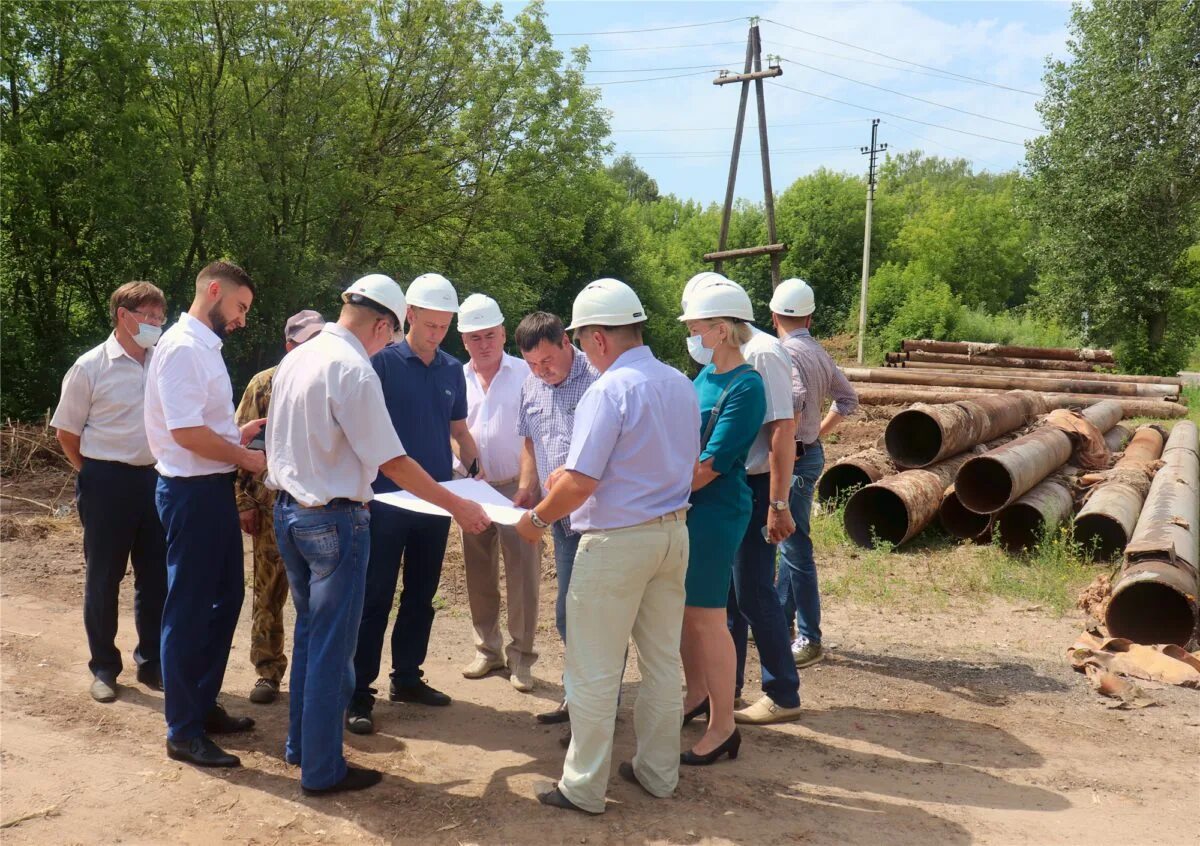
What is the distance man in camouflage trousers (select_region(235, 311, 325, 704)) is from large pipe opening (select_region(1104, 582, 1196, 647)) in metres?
5.35

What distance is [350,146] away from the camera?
2111 centimetres

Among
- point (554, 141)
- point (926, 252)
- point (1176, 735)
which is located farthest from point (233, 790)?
point (926, 252)

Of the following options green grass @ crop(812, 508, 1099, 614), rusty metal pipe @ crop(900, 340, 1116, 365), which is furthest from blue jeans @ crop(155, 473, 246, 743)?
rusty metal pipe @ crop(900, 340, 1116, 365)

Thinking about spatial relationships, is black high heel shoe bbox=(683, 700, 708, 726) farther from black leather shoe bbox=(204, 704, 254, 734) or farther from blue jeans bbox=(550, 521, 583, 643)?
black leather shoe bbox=(204, 704, 254, 734)

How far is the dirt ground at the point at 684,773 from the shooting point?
150 inches

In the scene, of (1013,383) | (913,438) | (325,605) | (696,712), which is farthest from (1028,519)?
(1013,383)

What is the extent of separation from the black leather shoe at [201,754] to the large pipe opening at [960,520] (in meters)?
6.89

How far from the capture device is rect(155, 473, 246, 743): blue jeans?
432 cm

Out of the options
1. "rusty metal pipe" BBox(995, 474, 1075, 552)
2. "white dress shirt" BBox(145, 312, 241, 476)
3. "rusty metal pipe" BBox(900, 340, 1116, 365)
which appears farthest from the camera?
"rusty metal pipe" BBox(900, 340, 1116, 365)

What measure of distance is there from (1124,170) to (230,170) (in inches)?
1060

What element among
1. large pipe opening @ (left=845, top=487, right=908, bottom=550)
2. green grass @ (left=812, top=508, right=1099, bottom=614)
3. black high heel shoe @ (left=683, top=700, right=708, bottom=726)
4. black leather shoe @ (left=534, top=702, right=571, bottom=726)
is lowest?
black leather shoe @ (left=534, top=702, right=571, bottom=726)

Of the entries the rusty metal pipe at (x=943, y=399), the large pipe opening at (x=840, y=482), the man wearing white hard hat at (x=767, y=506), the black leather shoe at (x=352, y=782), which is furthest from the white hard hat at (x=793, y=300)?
the rusty metal pipe at (x=943, y=399)

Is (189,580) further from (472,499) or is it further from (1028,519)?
(1028,519)

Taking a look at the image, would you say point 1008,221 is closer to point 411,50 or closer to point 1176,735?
point 411,50
